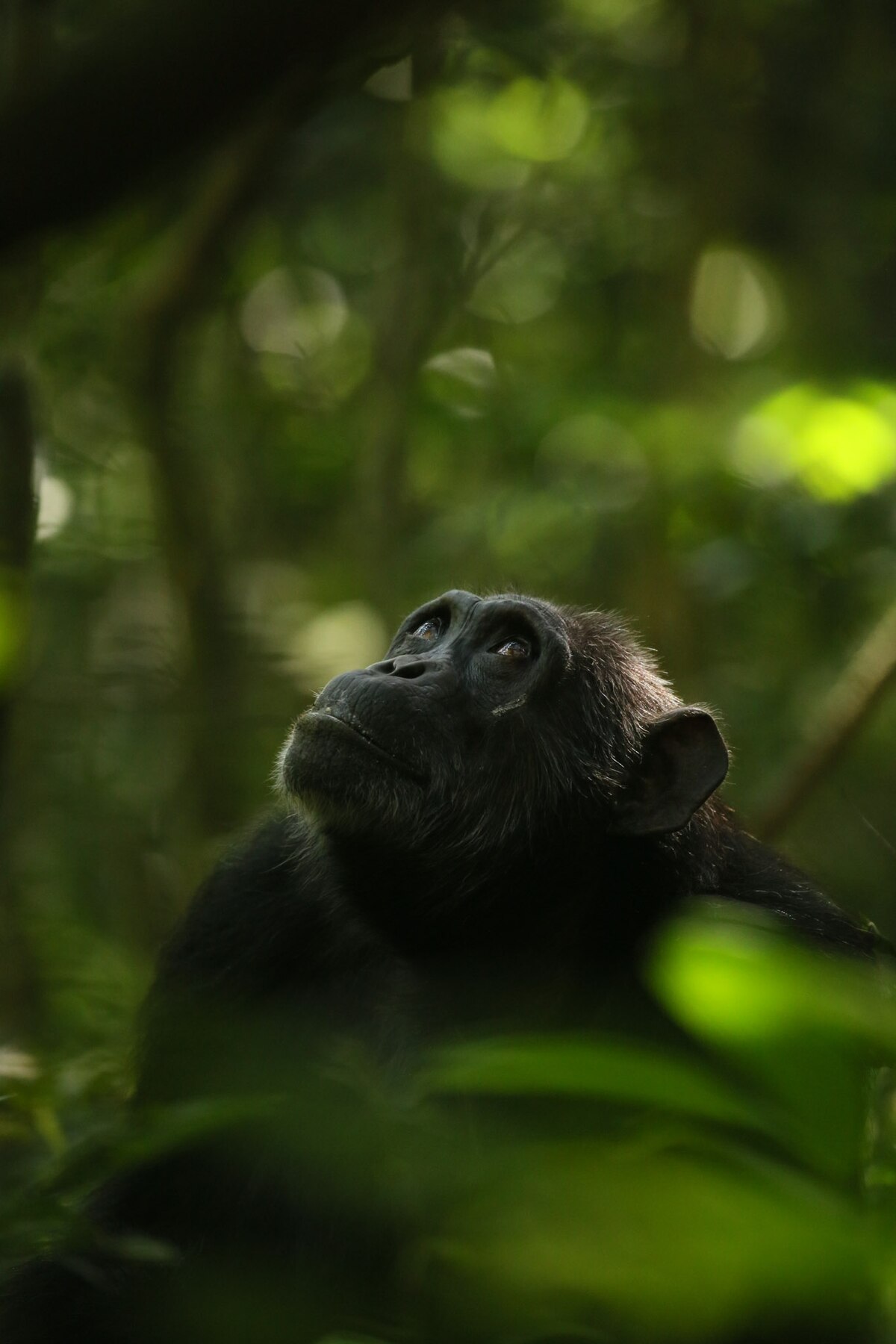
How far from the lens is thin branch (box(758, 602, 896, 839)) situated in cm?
579

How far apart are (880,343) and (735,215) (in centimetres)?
163

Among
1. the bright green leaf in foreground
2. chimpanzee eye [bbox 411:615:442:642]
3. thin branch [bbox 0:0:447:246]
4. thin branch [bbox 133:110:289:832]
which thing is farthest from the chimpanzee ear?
thin branch [bbox 133:110:289:832]

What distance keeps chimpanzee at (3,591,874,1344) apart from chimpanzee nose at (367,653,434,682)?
0.04ft

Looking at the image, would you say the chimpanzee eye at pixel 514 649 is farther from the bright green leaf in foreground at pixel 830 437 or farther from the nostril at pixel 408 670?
the bright green leaf in foreground at pixel 830 437

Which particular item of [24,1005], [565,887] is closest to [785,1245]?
[565,887]

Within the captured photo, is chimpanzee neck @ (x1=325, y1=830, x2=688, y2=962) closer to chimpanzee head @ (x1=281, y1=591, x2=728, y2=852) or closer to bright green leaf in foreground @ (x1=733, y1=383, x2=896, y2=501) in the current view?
chimpanzee head @ (x1=281, y1=591, x2=728, y2=852)

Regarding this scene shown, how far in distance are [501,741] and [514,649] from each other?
31cm

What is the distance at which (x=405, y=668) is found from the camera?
14.1 ft

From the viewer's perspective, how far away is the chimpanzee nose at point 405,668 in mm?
4297

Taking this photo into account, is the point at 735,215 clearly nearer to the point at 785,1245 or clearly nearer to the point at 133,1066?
the point at 133,1066

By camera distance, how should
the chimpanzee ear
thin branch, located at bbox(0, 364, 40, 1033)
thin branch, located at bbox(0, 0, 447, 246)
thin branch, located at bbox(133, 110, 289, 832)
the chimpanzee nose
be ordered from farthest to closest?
1. thin branch, located at bbox(133, 110, 289, 832)
2. the chimpanzee nose
3. the chimpanzee ear
4. thin branch, located at bbox(0, 364, 40, 1033)
5. thin branch, located at bbox(0, 0, 447, 246)

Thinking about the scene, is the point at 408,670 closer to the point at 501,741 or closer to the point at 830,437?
the point at 501,741

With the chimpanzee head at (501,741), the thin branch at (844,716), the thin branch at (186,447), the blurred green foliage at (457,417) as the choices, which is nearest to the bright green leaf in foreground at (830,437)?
the blurred green foliage at (457,417)

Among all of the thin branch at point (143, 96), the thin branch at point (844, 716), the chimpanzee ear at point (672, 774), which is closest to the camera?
the thin branch at point (143, 96)
